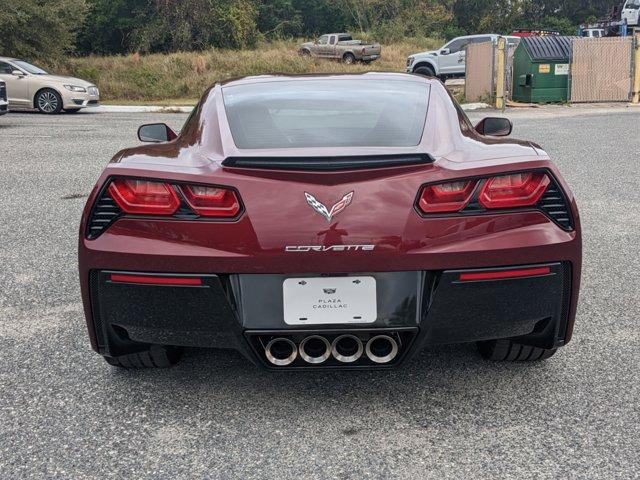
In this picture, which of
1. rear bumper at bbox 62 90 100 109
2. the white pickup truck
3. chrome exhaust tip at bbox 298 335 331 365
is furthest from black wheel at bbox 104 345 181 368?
the white pickup truck

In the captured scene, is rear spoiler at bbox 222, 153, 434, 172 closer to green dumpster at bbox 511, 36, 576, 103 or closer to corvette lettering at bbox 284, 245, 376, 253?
corvette lettering at bbox 284, 245, 376, 253

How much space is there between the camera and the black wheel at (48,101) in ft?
65.5

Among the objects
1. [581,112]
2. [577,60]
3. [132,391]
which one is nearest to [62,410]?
[132,391]

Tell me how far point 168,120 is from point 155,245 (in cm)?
1606

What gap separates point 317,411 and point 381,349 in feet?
1.29

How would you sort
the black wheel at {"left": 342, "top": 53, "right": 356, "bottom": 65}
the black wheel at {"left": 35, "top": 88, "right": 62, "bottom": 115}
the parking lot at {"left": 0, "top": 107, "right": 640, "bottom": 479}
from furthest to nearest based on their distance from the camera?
the black wheel at {"left": 342, "top": 53, "right": 356, "bottom": 65} < the black wheel at {"left": 35, "top": 88, "right": 62, "bottom": 115} < the parking lot at {"left": 0, "top": 107, "right": 640, "bottom": 479}

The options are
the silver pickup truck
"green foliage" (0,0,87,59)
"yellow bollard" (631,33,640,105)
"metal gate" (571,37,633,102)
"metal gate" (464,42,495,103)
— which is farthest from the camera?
the silver pickup truck

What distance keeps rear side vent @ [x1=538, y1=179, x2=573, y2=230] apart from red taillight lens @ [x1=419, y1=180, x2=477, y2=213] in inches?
12.8

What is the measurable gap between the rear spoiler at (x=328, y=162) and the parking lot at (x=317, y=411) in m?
0.96

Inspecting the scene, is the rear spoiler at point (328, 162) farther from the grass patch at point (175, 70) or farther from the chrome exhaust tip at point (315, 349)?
the grass patch at point (175, 70)

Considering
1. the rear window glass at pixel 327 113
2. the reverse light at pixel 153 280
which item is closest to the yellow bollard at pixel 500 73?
the rear window glass at pixel 327 113

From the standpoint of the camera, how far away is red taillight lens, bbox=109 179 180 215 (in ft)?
8.95

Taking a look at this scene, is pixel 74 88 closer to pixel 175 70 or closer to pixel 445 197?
pixel 175 70

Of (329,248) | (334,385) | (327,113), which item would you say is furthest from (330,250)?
(327,113)
